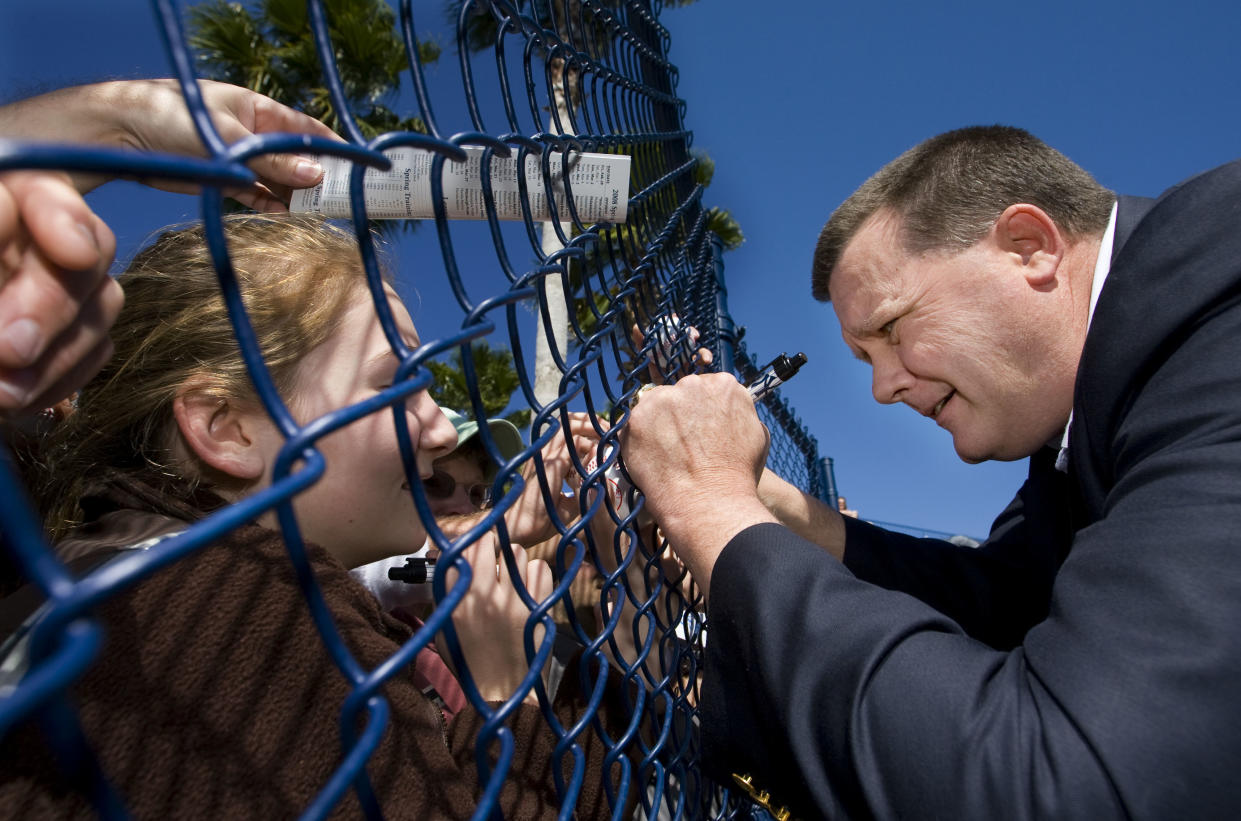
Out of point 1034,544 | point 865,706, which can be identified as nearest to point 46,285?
point 865,706

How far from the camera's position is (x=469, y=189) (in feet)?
3.63

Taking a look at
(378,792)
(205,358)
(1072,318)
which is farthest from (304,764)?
(1072,318)

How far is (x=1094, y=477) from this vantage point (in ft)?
5.42

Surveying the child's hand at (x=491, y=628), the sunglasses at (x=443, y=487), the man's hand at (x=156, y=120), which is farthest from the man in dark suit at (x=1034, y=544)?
the sunglasses at (x=443, y=487)

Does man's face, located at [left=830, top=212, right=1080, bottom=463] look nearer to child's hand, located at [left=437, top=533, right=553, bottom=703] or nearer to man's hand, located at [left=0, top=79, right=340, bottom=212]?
child's hand, located at [left=437, top=533, right=553, bottom=703]

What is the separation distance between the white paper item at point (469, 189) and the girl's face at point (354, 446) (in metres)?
0.26

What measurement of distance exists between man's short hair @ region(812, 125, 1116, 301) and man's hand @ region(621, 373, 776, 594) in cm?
99

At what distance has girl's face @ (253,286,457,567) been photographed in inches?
53.6

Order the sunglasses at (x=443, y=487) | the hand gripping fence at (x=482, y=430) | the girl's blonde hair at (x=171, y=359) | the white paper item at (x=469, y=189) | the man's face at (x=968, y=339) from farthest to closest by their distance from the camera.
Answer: the sunglasses at (x=443, y=487), the man's face at (x=968, y=339), the girl's blonde hair at (x=171, y=359), the white paper item at (x=469, y=189), the hand gripping fence at (x=482, y=430)

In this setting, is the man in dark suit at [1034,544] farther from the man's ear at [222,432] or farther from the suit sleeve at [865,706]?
the man's ear at [222,432]

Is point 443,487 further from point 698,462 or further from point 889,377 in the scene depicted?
point 889,377

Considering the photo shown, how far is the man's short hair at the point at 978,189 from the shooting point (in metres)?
2.19

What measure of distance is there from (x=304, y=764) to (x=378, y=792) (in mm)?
118

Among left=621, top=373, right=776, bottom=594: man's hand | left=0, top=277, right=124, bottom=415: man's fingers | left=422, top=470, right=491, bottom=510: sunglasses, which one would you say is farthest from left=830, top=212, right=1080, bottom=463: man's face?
left=0, top=277, right=124, bottom=415: man's fingers
